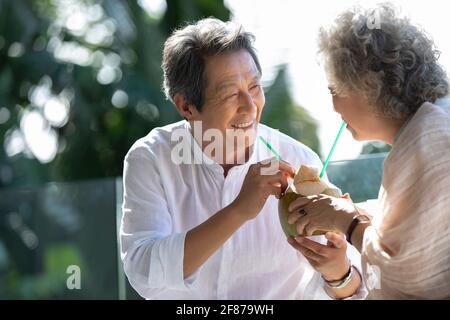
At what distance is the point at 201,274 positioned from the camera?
1.92 meters

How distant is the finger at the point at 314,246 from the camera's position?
1.71 metres

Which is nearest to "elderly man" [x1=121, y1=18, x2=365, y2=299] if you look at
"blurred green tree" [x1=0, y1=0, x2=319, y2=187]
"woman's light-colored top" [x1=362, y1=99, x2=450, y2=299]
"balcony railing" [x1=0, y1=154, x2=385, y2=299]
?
"woman's light-colored top" [x1=362, y1=99, x2=450, y2=299]

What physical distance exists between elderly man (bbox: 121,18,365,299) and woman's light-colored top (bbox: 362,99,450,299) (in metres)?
0.25

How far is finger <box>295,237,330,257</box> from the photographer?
1.71 meters

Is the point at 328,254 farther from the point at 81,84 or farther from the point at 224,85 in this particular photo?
the point at 81,84

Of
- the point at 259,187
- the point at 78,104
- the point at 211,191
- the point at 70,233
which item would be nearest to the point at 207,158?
the point at 211,191

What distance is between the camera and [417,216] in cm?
147

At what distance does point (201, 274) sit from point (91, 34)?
17.3 ft

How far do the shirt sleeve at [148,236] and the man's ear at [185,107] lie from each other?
0.16m

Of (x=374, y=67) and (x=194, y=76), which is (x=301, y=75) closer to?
(x=194, y=76)

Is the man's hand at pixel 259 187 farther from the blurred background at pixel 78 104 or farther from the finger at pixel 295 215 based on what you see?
the blurred background at pixel 78 104

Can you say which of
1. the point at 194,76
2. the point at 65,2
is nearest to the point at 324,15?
the point at 194,76

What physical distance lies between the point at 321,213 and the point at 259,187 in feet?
0.57

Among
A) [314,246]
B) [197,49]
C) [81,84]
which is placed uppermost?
[197,49]
